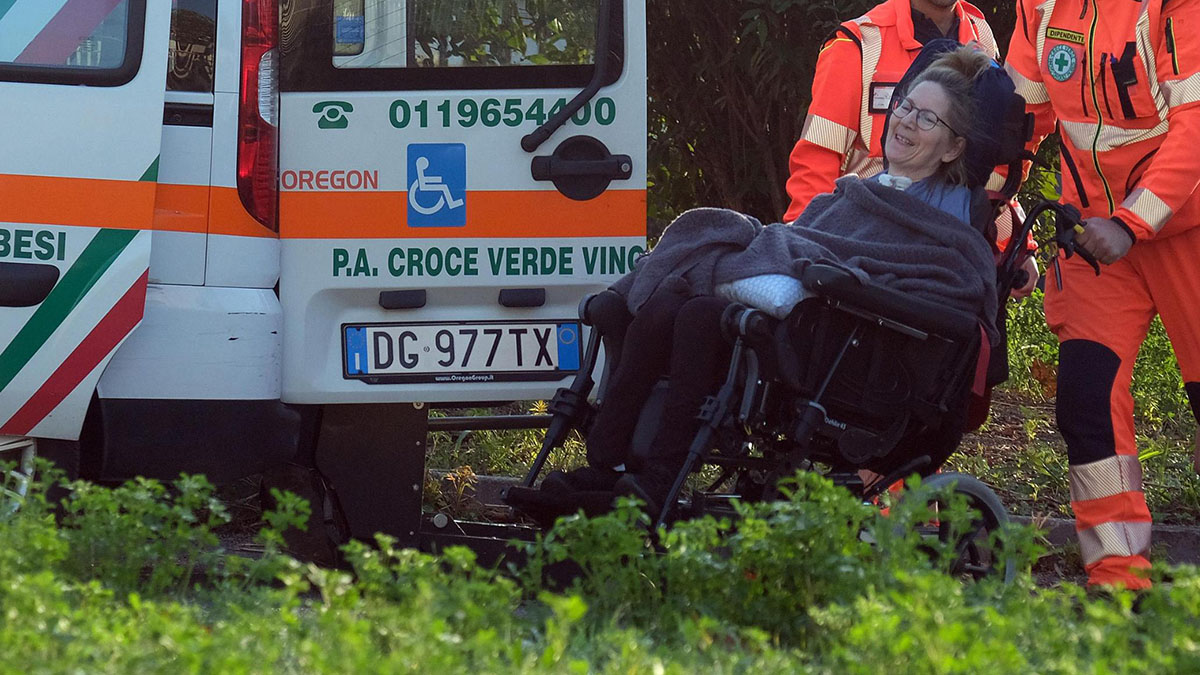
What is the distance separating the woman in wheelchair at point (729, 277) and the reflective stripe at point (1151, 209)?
39cm

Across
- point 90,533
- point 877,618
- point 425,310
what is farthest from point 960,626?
point 425,310

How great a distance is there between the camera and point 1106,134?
14.8 ft

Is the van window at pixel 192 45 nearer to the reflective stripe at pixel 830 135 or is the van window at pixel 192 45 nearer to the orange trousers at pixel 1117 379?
the reflective stripe at pixel 830 135

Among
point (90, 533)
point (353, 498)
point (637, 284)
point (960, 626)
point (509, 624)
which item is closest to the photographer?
point (960, 626)

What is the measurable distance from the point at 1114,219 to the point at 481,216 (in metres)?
1.66

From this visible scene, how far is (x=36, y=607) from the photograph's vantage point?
2676mm

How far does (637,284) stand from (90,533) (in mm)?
1592

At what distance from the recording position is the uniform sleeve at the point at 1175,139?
169 inches

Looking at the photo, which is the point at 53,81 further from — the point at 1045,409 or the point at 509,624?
the point at 1045,409

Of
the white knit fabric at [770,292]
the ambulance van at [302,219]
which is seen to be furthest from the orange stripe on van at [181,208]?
the white knit fabric at [770,292]

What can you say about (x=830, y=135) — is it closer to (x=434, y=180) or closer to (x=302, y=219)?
(x=434, y=180)

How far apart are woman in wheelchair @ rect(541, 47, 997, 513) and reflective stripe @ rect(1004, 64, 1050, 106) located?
0.97 ft

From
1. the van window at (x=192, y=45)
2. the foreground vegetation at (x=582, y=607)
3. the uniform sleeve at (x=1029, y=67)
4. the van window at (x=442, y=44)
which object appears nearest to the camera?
the foreground vegetation at (x=582, y=607)

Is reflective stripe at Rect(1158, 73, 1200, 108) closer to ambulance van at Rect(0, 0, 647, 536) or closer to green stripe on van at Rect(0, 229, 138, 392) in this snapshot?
ambulance van at Rect(0, 0, 647, 536)
